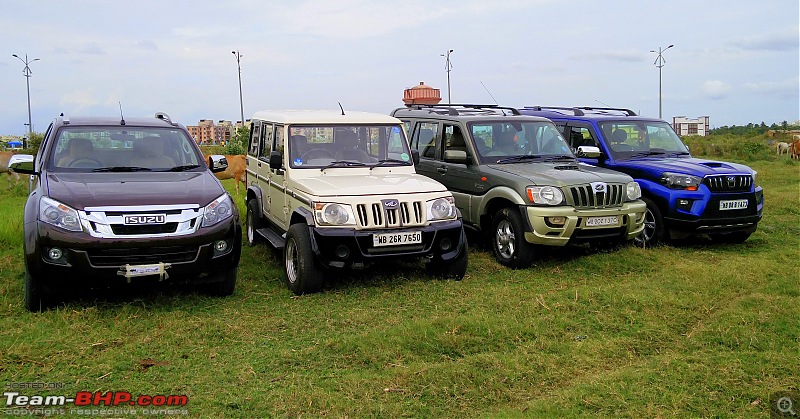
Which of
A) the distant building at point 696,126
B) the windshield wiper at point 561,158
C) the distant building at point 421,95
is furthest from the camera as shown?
the distant building at point 696,126

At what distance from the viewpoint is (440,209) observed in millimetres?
7117

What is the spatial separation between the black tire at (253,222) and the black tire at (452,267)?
9.14 feet

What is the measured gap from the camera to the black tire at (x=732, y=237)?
9.62m

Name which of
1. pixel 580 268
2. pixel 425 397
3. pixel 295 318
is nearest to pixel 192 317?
pixel 295 318

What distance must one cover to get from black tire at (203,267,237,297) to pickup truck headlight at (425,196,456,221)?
2.02 metres

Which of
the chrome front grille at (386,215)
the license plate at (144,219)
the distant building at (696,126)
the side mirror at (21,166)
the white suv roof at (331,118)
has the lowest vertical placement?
the chrome front grille at (386,215)

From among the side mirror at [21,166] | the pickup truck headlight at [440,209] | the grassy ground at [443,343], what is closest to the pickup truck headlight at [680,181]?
the grassy ground at [443,343]

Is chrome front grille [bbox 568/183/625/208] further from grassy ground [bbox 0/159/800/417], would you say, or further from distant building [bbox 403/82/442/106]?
distant building [bbox 403/82/442/106]

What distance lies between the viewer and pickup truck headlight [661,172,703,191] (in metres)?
8.97

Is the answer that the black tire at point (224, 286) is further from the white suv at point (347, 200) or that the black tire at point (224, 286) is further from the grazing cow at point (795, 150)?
the grazing cow at point (795, 150)

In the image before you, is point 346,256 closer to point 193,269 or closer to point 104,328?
point 193,269

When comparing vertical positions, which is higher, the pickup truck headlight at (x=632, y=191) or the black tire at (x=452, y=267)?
the pickup truck headlight at (x=632, y=191)

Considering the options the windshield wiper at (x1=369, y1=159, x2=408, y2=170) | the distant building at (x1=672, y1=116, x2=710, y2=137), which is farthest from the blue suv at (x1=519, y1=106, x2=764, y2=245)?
the distant building at (x1=672, y1=116, x2=710, y2=137)

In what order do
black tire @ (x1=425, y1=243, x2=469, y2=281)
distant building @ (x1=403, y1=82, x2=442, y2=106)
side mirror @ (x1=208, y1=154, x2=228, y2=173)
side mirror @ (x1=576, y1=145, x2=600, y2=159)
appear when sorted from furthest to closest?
1. distant building @ (x1=403, y1=82, x2=442, y2=106)
2. side mirror @ (x1=576, y1=145, x2=600, y2=159)
3. side mirror @ (x1=208, y1=154, x2=228, y2=173)
4. black tire @ (x1=425, y1=243, x2=469, y2=281)
